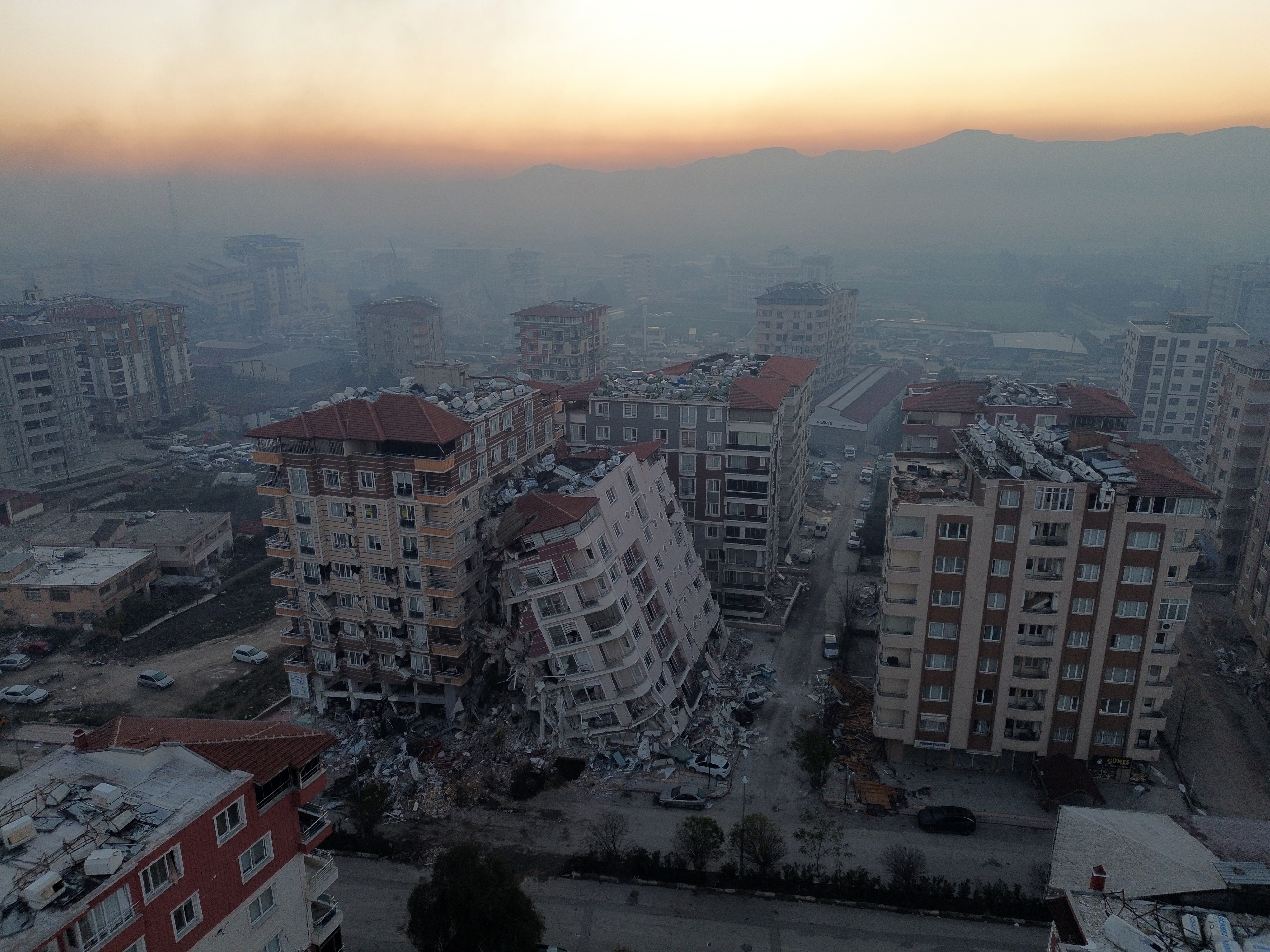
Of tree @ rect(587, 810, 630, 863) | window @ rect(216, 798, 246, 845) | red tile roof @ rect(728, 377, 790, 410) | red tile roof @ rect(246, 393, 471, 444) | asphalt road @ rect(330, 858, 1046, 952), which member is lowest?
asphalt road @ rect(330, 858, 1046, 952)

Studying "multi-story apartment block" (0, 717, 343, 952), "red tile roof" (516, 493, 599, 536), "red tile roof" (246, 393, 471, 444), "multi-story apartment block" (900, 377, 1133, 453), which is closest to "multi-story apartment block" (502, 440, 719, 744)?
"red tile roof" (516, 493, 599, 536)

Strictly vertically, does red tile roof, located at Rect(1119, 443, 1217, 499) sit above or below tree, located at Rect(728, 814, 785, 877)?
above

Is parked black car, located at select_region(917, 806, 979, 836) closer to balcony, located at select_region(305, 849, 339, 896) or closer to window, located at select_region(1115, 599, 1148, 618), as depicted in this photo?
window, located at select_region(1115, 599, 1148, 618)

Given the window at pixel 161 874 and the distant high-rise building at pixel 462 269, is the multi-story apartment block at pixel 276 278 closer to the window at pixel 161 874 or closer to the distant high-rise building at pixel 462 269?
the distant high-rise building at pixel 462 269

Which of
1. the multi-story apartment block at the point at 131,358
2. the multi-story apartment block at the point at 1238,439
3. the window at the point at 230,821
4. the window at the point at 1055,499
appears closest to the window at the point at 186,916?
the window at the point at 230,821

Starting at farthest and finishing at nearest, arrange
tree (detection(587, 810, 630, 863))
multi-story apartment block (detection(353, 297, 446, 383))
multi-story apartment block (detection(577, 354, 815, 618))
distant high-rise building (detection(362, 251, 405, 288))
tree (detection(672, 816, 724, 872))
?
distant high-rise building (detection(362, 251, 405, 288)) → multi-story apartment block (detection(353, 297, 446, 383)) → multi-story apartment block (detection(577, 354, 815, 618)) → tree (detection(587, 810, 630, 863)) → tree (detection(672, 816, 724, 872))

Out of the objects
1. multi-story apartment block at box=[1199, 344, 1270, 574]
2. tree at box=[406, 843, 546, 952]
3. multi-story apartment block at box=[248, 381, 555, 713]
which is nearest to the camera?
tree at box=[406, 843, 546, 952]

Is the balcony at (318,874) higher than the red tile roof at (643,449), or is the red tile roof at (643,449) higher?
the red tile roof at (643,449)

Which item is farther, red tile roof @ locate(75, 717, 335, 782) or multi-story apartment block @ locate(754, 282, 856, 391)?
multi-story apartment block @ locate(754, 282, 856, 391)
